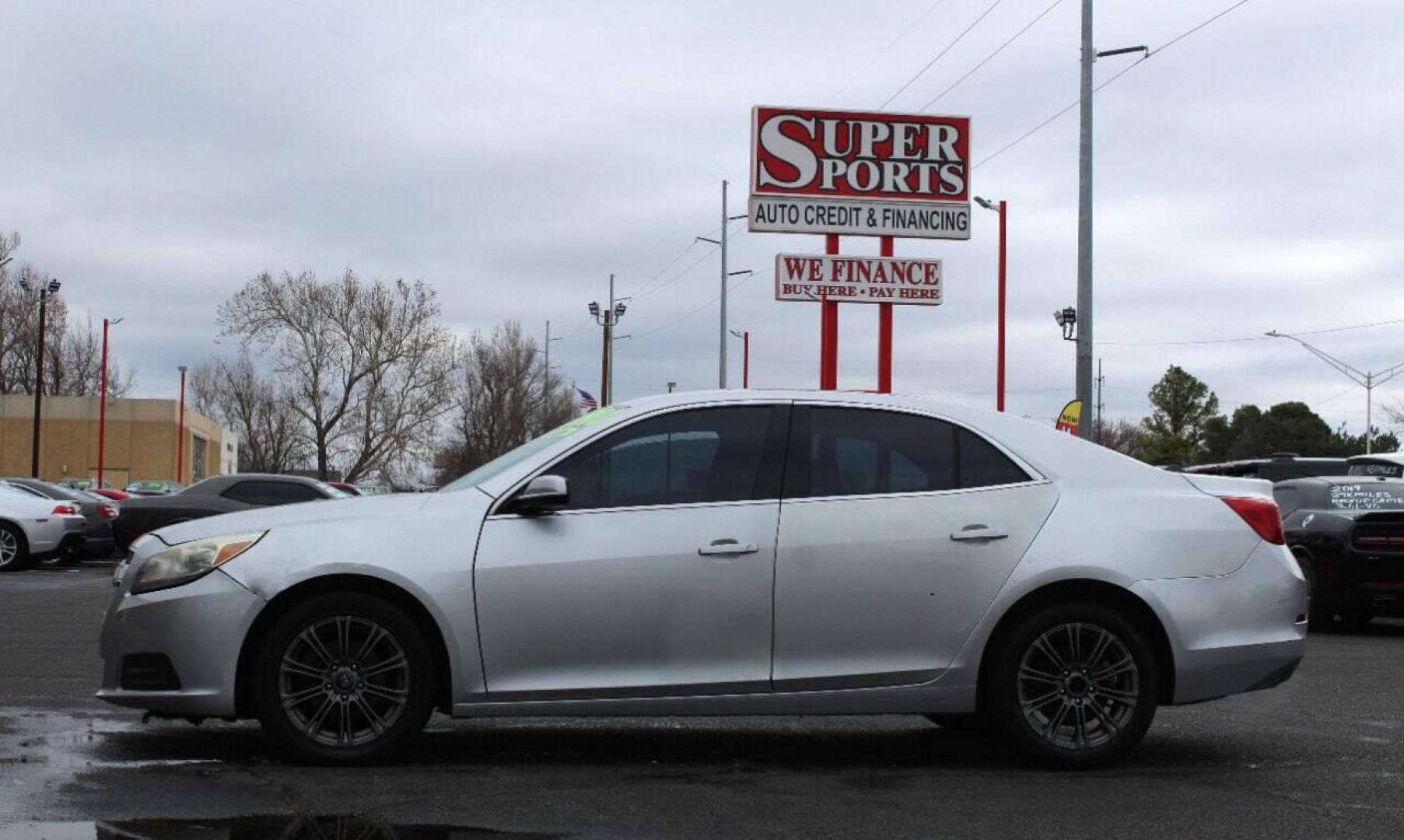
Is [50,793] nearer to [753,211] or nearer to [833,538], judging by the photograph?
[833,538]

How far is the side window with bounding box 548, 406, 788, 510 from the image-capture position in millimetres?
6527

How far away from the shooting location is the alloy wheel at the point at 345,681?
625cm

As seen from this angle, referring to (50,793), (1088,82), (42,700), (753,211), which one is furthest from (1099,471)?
(1088,82)

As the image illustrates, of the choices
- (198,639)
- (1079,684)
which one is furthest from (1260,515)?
(198,639)

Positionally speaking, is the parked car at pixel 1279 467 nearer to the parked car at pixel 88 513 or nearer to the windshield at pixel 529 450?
the windshield at pixel 529 450

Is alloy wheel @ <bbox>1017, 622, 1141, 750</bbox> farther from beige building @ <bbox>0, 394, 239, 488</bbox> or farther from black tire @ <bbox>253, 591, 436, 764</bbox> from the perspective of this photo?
beige building @ <bbox>0, 394, 239, 488</bbox>

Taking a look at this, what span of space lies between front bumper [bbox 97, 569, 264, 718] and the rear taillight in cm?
413

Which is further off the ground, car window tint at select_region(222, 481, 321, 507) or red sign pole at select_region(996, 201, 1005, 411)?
red sign pole at select_region(996, 201, 1005, 411)

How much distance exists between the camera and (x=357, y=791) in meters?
5.79

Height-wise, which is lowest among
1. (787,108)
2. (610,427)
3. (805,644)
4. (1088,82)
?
(805,644)

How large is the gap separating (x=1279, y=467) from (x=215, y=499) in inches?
534

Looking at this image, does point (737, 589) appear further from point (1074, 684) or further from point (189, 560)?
point (189, 560)

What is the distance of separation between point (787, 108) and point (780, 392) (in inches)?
629

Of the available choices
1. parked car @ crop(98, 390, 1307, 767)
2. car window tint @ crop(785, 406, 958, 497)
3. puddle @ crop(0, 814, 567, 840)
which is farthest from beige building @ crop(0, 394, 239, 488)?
puddle @ crop(0, 814, 567, 840)
